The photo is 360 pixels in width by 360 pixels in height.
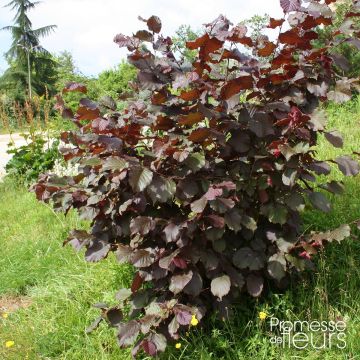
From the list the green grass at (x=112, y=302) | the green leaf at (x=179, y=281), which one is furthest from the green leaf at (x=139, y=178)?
the green grass at (x=112, y=302)

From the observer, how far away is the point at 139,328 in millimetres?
2299

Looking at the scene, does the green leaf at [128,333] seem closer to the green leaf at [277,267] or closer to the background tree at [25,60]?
the green leaf at [277,267]

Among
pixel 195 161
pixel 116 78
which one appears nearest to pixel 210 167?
pixel 195 161

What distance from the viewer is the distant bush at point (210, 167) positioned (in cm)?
208

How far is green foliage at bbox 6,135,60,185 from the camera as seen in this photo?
266 inches

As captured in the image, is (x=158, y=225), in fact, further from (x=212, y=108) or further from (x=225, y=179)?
(x=212, y=108)

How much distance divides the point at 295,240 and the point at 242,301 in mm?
543

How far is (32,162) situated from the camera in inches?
273

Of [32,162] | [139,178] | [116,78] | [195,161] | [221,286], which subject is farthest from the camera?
[116,78]

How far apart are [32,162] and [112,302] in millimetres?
4528

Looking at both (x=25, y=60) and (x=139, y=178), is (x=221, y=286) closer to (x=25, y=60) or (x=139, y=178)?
(x=139, y=178)

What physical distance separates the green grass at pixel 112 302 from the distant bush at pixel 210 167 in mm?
194

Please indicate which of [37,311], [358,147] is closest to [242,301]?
[37,311]

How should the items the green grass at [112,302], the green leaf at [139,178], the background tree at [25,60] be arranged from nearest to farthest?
1. the green leaf at [139,178]
2. the green grass at [112,302]
3. the background tree at [25,60]
